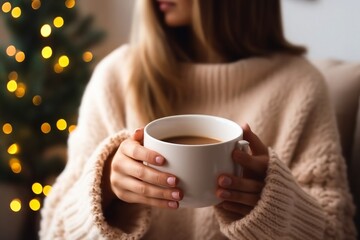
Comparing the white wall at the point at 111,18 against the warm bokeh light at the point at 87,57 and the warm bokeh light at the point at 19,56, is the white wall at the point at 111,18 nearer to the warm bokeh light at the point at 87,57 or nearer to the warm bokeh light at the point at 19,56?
the warm bokeh light at the point at 87,57

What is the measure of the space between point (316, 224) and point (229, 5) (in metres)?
0.51

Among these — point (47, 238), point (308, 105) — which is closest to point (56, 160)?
point (47, 238)

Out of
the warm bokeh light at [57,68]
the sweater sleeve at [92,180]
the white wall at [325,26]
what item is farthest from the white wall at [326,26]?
the warm bokeh light at [57,68]

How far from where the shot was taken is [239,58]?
3.51 ft

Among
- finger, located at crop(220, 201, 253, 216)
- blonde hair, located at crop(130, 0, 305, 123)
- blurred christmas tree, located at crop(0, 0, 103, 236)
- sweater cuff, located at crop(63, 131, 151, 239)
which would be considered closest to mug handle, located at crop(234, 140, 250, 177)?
finger, located at crop(220, 201, 253, 216)

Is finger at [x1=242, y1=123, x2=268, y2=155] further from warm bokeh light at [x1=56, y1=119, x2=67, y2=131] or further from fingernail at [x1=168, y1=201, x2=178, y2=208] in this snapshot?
warm bokeh light at [x1=56, y1=119, x2=67, y2=131]

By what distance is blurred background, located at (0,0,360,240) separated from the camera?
1366 millimetres

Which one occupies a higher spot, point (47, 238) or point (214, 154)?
point (214, 154)

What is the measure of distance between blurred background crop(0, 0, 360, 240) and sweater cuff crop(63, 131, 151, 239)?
74cm

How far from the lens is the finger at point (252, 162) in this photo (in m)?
0.57

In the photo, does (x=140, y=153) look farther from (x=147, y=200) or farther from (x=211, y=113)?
(x=211, y=113)

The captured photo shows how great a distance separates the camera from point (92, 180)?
746 millimetres

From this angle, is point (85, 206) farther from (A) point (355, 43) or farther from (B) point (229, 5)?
(A) point (355, 43)

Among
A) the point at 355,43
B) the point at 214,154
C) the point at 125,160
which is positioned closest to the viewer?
the point at 214,154
